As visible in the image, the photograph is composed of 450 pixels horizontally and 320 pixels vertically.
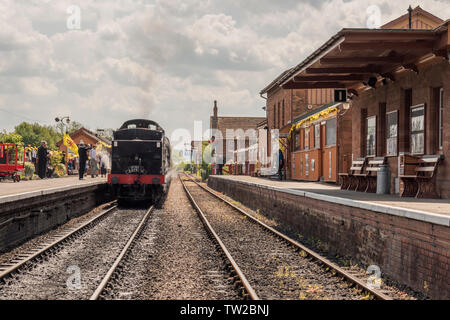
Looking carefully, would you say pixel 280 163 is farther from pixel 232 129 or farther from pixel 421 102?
pixel 232 129

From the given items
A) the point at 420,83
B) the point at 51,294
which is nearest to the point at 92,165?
Result: the point at 420,83

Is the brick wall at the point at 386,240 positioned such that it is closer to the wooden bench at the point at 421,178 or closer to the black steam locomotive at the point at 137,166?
the wooden bench at the point at 421,178

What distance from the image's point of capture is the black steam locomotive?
19.1 m

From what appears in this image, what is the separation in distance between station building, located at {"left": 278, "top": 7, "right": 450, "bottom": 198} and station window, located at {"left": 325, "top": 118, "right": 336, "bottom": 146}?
15.4 feet

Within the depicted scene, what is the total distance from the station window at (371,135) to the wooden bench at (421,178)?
9.80 feet

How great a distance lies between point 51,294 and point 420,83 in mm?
8928

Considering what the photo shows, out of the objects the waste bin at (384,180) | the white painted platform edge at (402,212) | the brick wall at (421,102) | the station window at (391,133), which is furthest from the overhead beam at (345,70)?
the white painted platform edge at (402,212)

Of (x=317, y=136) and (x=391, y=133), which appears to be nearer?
(x=391, y=133)

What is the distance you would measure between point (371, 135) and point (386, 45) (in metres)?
4.50

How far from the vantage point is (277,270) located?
783 centimetres

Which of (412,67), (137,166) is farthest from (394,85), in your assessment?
(137,166)

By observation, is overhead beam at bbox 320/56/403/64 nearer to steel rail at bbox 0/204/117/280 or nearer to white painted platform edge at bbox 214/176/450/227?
white painted platform edge at bbox 214/176/450/227

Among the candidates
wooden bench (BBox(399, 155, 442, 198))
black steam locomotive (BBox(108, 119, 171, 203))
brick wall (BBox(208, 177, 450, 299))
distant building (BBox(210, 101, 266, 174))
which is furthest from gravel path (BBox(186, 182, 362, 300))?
distant building (BBox(210, 101, 266, 174))

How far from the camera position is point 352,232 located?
329 inches
